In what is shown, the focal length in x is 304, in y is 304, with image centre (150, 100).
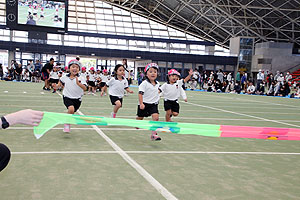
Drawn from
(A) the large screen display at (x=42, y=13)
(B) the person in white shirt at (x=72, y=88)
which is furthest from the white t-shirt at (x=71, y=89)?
(A) the large screen display at (x=42, y=13)

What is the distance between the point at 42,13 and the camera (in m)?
26.2

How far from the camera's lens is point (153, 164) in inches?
159

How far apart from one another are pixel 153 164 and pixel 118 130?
2.57 meters

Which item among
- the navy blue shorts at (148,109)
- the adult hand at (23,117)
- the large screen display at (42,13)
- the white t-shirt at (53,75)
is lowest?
the navy blue shorts at (148,109)

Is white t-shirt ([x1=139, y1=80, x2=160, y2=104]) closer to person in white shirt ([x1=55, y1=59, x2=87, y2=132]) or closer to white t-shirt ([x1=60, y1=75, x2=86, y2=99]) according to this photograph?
person in white shirt ([x1=55, y1=59, x2=87, y2=132])

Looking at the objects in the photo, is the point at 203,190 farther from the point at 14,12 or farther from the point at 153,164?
the point at 14,12

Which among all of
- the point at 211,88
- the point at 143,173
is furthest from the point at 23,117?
the point at 211,88

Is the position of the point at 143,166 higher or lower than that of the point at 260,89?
lower

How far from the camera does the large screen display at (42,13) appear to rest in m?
25.4

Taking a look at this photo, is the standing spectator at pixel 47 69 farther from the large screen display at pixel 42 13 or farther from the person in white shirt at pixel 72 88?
the person in white shirt at pixel 72 88

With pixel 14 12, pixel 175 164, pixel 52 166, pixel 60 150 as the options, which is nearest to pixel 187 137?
pixel 175 164

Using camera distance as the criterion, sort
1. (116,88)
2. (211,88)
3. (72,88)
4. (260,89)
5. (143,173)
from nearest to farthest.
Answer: (143,173) < (72,88) < (116,88) < (260,89) < (211,88)

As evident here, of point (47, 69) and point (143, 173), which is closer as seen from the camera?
point (143, 173)

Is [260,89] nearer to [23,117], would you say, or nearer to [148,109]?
[148,109]
